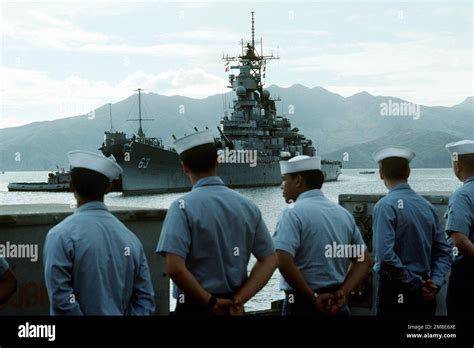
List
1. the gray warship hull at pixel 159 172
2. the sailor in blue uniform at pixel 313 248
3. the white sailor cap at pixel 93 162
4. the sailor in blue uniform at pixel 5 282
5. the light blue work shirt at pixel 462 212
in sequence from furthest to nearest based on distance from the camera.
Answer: the gray warship hull at pixel 159 172 < the light blue work shirt at pixel 462 212 < the sailor in blue uniform at pixel 313 248 < the sailor in blue uniform at pixel 5 282 < the white sailor cap at pixel 93 162

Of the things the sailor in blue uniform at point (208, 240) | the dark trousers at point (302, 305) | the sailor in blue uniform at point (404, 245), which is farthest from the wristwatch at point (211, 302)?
the sailor in blue uniform at point (404, 245)

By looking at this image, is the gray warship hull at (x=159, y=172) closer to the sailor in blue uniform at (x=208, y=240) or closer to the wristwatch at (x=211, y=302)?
the sailor in blue uniform at (x=208, y=240)

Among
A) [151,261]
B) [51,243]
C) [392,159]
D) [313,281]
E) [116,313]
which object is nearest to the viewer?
[51,243]

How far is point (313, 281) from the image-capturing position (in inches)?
156

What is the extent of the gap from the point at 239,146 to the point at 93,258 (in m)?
74.9

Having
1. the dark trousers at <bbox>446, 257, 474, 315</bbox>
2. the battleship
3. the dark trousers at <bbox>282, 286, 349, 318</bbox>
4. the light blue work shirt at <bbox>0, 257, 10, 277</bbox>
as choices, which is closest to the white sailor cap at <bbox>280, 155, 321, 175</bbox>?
the dark trousers at <bbox>282, 286, 349, 318</bbox>

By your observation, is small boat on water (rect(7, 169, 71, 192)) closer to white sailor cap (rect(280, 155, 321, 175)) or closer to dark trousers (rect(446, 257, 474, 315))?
dark trousers (rect(446, 257, 474, 315))

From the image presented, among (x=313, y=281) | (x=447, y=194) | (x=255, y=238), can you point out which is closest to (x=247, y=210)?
(x=255, y=238)

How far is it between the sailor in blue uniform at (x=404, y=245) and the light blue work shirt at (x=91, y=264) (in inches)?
70.6

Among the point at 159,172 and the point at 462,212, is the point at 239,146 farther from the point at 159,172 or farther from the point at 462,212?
the point at 462,212

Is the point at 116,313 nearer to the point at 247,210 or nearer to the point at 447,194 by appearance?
the point at 247,210

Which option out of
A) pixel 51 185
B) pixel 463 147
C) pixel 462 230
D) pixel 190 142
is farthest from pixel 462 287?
pixel 51 185

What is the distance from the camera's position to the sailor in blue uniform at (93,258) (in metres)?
3.18

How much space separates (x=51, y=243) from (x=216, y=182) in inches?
36.8
